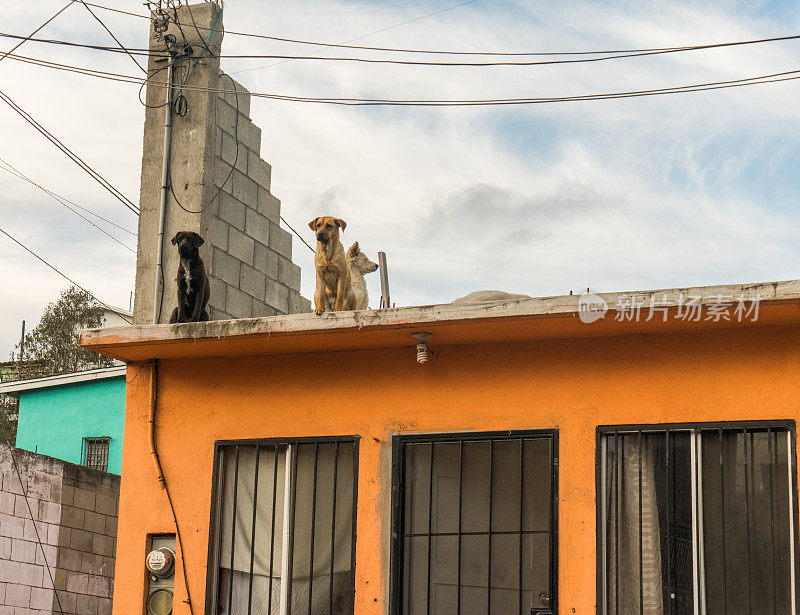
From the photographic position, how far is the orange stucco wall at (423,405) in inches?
248

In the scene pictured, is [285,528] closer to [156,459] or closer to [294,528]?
[294,528]

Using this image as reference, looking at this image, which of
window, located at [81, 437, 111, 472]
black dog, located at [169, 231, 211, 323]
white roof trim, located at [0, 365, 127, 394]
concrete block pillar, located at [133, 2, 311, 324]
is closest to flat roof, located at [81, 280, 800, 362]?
black dog, located at [169, 231, 211, 323]

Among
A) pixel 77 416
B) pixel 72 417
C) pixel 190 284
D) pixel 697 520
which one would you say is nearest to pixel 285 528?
pixel 190 284

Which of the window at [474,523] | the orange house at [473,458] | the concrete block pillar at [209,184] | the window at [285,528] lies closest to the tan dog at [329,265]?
the orange house at [473,458]

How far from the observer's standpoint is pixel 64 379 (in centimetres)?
1705

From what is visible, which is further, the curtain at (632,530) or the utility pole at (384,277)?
the utility pole at (384,277)

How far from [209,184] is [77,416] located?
899cm

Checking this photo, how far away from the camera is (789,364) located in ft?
20.1

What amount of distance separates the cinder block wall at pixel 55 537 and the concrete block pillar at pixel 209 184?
2.77 meters

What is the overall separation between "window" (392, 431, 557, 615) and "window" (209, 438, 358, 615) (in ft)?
1.41

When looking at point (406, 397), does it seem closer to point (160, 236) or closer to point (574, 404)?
point (574, 404)

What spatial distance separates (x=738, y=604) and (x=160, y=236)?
19.9 ft

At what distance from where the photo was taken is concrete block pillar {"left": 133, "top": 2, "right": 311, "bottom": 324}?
9430 millimetres

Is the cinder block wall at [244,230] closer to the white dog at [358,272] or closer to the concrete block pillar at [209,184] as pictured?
the concrete block pillar at [209,184]
